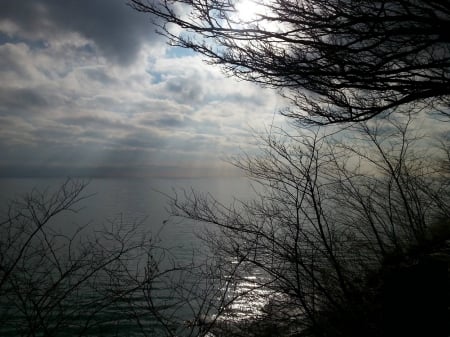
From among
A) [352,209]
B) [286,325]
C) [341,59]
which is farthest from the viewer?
[352,209]

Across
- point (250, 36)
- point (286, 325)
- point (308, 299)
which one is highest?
point (250, 36)

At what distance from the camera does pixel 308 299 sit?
532 centimetres

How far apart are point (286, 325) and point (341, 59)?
380cm

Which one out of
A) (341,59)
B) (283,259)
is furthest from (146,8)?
(283,259)

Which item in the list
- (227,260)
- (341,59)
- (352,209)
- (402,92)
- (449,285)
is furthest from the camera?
(352,209)

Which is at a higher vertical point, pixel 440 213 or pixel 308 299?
pixel 440 213

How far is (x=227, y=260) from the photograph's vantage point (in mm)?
6188

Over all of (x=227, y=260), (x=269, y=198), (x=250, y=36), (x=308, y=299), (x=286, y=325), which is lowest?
(x=286, y=325)

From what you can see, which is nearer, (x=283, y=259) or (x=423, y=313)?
(x=423, y=313)

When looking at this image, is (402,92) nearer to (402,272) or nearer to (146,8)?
(402,272)

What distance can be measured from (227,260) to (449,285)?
347 centimetres

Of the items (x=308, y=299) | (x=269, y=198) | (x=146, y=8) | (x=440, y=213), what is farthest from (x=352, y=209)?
(x=146, y=8)

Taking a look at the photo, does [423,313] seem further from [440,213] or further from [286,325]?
[440,213]

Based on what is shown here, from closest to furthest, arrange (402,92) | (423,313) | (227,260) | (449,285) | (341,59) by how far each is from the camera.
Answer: (423,313)
(449,285)
(341,59)
(402,92)
(227,260)
